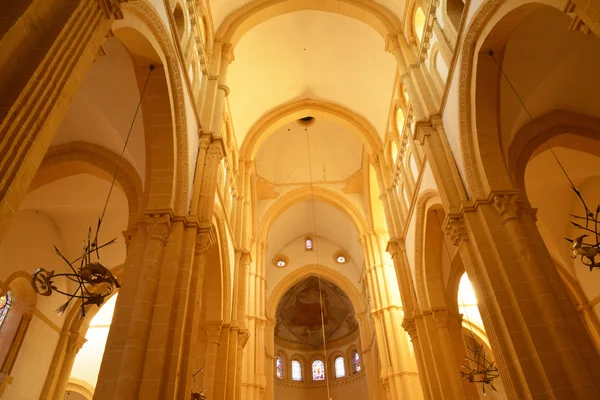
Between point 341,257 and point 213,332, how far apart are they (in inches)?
603

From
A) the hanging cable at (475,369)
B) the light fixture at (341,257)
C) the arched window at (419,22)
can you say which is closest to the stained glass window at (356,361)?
the light fixture at (341,257)

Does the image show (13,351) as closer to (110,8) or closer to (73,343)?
(73,343)

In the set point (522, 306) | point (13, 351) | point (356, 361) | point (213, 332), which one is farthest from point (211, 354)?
point (356, 361)

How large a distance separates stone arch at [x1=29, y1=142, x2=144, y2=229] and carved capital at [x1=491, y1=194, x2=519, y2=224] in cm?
720

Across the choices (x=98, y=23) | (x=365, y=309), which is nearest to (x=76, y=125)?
(x=98, y=23)

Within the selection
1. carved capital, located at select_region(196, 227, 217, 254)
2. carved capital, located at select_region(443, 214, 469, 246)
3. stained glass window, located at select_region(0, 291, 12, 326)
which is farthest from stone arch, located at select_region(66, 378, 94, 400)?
carved capital, located at select_region(443, 214, 469, 246)

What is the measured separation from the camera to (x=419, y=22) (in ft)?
39.0

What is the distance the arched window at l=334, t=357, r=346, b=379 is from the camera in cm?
3216

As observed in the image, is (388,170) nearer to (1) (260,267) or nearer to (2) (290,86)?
(2) (290,86)

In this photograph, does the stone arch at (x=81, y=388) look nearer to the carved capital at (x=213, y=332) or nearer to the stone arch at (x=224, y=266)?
the carved capital at (x=213, y=332)

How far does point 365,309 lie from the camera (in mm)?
23344

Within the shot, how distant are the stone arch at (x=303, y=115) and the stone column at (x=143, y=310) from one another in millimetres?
9174

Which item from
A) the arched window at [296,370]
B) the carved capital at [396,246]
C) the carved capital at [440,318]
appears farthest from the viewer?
the arched window at [296,370]

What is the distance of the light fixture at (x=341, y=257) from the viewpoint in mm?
26250
